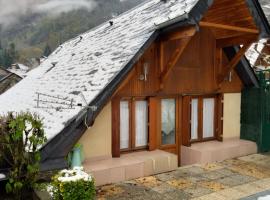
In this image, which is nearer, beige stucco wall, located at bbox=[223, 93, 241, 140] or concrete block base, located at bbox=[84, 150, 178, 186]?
concrete block base, located at bbox=[84, 150, 178, 186]

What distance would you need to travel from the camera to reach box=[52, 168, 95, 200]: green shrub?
596 cm

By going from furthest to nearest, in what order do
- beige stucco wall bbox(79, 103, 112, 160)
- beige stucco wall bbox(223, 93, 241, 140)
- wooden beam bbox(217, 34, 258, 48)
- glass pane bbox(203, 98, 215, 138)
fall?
beige stucco wall bbox(223, 93, 241, 140) < glass pane bbox(203, 98, 215, 138) < wooden beam bbox(217, 34, 258, 48) < beige stucco wall bbox(79, 103, 112, 160)

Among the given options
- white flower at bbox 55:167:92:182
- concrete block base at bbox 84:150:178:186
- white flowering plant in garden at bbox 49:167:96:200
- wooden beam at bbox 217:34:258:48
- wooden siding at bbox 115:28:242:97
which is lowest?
concrete block base at bbox 84:150:178:186

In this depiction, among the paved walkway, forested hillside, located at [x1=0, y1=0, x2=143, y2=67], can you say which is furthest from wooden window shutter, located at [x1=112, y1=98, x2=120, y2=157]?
forested hillside, located at [x1=0, y1=0, x2=143, y2=67]

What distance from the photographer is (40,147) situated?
7.29 m

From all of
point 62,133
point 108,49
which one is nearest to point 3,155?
point 62,133

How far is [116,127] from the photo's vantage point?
9773 millimetres

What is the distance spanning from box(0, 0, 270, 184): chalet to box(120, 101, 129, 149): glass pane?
0.03m

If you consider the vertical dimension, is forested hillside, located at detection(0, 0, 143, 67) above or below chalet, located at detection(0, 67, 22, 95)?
above

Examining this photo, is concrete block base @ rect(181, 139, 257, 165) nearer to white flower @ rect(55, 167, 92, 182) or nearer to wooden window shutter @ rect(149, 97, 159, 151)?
wooden window shutter @ rect(149, 97, 159, 151)

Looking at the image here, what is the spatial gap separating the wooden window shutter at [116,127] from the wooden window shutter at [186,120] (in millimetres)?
2948

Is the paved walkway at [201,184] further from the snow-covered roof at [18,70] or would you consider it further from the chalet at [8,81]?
the chalet at [8,81]

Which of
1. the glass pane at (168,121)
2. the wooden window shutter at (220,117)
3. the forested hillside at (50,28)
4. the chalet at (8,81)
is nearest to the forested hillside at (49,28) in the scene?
the forested hillside at (50,28)

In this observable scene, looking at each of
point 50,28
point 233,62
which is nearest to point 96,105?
point 233,62
